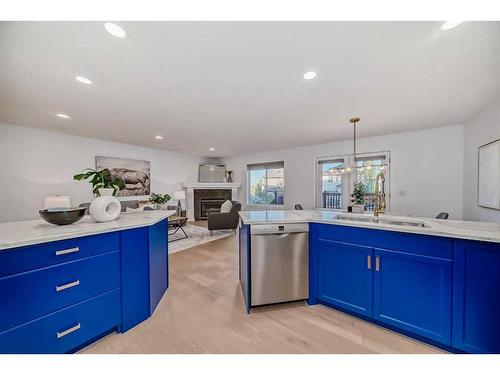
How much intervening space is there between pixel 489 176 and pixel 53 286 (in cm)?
491

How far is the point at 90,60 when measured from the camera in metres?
1.60

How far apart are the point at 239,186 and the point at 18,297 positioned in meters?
5.93

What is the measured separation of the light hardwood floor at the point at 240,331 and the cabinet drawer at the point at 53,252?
75 cm

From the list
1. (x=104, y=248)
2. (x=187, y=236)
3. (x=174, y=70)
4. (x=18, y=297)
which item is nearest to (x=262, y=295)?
(x=104, y=248)

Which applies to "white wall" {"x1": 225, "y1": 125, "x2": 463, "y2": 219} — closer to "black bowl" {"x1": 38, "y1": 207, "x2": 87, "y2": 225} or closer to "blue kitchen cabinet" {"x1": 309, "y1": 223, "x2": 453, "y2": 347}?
"blue kitchen cabinet" {"x1": 309, "y1": 223, "x2": 453, "y2": 347}

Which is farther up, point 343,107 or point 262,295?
point 343,107

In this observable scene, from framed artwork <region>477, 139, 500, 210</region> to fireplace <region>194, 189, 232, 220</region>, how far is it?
6.06 m

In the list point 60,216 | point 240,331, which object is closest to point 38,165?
point 60,216

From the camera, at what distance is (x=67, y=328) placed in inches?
49.5

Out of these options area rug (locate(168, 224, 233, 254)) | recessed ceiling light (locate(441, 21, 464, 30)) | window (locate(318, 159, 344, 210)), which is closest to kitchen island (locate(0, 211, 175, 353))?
area rug (locate(168, 224, 233, 254))

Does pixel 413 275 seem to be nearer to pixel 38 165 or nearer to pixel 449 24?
pixel 449 24
